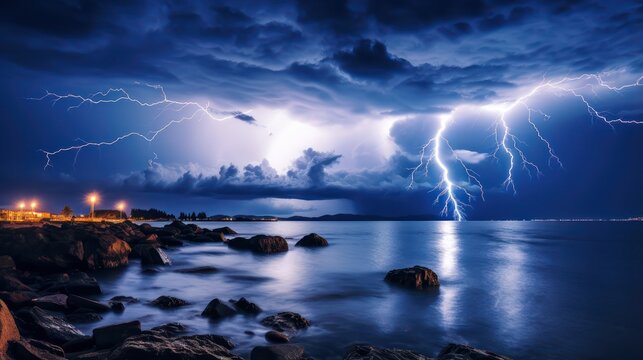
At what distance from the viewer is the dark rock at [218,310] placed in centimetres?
945

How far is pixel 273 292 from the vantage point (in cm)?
1439

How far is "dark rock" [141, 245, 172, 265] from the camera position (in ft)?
63.1

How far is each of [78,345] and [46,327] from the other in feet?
3.17

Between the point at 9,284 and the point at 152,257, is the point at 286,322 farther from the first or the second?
the point at 152,257

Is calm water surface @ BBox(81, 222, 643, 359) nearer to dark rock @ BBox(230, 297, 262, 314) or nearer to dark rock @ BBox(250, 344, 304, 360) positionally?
dark rock @ BBox(230, 297, 262, 314)

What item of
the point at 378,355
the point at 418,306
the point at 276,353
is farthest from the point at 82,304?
the point at 418,306

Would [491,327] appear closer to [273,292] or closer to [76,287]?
[273,292]

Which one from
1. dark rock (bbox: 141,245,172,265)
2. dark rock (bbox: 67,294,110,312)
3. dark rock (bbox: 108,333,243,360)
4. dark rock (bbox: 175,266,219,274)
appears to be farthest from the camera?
dark rock (bbox: 141,245,172,265)

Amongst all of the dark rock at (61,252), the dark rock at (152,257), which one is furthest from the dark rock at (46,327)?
the dark rock at (152,257)

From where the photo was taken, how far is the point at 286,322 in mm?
9086

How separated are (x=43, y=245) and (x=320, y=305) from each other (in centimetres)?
1110

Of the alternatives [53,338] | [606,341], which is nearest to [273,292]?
[53,338]

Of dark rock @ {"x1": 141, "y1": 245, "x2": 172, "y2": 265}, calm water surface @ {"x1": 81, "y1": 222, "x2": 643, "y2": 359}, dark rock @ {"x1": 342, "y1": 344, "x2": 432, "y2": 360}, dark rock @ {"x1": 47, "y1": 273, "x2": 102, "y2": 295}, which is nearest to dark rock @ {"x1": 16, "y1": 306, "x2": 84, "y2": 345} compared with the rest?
calm water surface @ {"x1": 81, "y1": 222, "x2": 643, "y2": 359}

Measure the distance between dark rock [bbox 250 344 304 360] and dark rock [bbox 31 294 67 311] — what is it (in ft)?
17.8
